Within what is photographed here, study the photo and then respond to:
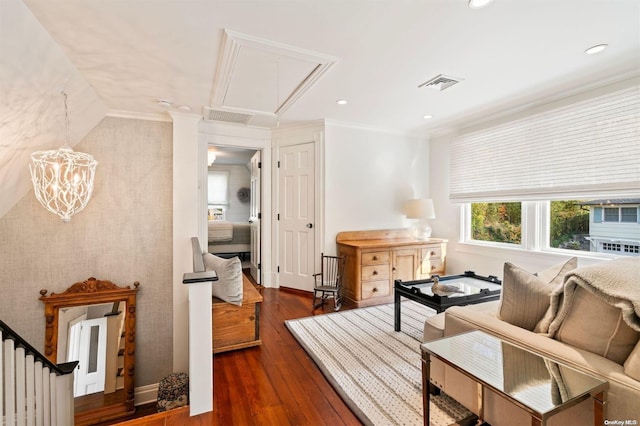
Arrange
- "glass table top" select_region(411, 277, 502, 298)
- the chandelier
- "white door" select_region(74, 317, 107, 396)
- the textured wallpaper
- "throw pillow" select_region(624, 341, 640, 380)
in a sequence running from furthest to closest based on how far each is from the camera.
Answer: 1. "white door" select_region(74, 317, 107, 396)
2. the textured wallpaper
3. "glass table top" select_region(411, 277, 502, 298)
4. the chandelier
5. "throw pillow" select_region(624, 341, 640, 380)

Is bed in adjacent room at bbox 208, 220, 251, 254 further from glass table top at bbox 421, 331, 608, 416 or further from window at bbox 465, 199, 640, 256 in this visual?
glass table top at bbox 421, 331, 608, 416

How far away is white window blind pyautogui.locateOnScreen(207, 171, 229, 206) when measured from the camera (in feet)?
25.4

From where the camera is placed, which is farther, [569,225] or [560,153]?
[569,225]

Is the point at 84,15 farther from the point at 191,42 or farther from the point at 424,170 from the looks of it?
the point at 424,170

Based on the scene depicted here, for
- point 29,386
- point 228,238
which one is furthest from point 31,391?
point 228,238

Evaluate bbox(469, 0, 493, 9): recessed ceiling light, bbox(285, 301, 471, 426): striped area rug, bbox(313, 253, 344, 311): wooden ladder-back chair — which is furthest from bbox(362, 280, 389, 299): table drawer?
bbox(469, 0, 493, 9): recessed ceiling light

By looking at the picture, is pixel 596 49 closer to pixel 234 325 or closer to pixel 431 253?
pixel 431 253

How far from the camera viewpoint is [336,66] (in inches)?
92.4

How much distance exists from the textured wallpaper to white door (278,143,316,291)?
61.7 inches

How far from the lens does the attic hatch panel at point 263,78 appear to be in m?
2.21

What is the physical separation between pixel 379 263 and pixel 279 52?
2639 millimetres

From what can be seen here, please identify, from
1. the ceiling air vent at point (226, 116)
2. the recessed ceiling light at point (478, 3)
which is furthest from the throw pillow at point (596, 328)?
the ceiling air vent at point (226, 116)

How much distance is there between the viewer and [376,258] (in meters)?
3.58

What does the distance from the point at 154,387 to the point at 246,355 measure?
66.4 inches
